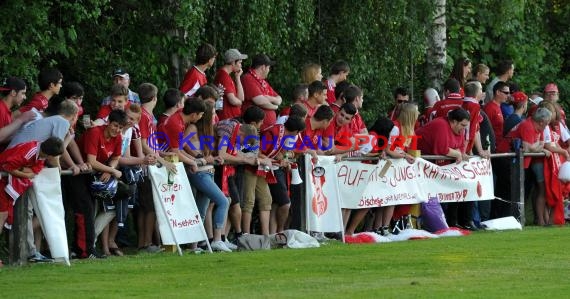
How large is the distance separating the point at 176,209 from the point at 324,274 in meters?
3.51

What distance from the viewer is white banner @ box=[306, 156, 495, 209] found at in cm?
2212

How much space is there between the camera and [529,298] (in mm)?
14492

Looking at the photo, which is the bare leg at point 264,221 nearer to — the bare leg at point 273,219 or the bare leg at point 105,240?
the bare leg at point 273,219

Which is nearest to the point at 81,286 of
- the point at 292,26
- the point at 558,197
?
the point at 292,26

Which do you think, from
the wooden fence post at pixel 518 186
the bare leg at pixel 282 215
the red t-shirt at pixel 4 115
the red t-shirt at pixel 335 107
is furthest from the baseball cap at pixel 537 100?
the red t-shirt at pixel 4 115

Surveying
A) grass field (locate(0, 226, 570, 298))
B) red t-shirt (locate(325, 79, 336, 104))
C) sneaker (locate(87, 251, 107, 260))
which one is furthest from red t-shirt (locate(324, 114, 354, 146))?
sneaker (locate(87, 251, 107, 260))

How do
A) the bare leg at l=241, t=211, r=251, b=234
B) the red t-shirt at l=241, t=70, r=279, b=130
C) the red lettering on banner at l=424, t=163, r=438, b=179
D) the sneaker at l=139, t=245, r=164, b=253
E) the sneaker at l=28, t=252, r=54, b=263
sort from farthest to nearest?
1. the red lettering on banner at l=424, t=163, r=438, b=179
2. the red t-shirt at l=241, t=70, r=279, b=130
3. the bare leg at l=241, t=211, r=251, b=234
4. the sneaker at l=139, t=245, r=164, b=253
5. the sneaker at l=28, t=252, r=54, b=263

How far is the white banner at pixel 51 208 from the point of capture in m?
17.9

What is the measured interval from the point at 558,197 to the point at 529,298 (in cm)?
1128

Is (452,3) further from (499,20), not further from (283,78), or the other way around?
(283,78)

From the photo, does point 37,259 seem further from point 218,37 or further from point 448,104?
point 448,104

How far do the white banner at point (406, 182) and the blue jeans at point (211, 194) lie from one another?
176cm

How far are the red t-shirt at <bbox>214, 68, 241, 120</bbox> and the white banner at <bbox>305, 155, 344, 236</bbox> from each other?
1.41 meters

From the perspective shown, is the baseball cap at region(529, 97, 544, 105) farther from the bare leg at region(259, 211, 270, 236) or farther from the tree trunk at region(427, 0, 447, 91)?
the bare leg at region(259, 211, 270, 236)
